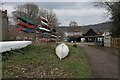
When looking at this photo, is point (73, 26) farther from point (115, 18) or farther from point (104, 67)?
point (104, 67)

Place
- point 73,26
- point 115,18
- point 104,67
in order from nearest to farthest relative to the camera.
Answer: point 104,67 → point 115,18 → point 73,26

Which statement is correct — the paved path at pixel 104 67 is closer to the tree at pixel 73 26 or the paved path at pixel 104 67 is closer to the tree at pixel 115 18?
the tree at pixel 115 18

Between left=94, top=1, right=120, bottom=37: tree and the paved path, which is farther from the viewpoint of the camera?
left=94, top=1, right=120, bottom=37: tree

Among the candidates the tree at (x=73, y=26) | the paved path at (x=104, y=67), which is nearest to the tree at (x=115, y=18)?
the paved path at (x=104, y=67)

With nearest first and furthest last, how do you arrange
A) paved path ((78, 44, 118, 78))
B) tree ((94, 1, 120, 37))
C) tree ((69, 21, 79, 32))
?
paved path ((78, 44, 118, 78)) → tree ((94, 1, 120, 37)) → tree ((69, 21, 79, 32))

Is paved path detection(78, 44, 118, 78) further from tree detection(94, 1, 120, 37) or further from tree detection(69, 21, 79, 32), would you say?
tree detection(69, 21, 79, 32)

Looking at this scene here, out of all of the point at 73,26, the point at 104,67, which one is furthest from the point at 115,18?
the point at 73,26

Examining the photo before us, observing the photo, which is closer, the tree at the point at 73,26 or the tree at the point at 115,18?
the tree at the point at 115,18

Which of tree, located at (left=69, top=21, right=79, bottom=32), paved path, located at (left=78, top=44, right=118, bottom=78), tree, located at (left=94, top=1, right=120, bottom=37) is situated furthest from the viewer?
tree, located at (left=69, top=21, right=79, bottom=32)

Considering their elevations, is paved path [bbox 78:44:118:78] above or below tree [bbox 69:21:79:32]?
below

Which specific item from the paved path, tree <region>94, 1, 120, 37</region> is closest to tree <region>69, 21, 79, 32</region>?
tree <region>94, 1, 120, 37</region>

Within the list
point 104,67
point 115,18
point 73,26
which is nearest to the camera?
point 104,67

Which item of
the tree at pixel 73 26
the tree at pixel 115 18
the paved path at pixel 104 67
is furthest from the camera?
the tree at pixel 73 26

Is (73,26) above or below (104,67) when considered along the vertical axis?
above
